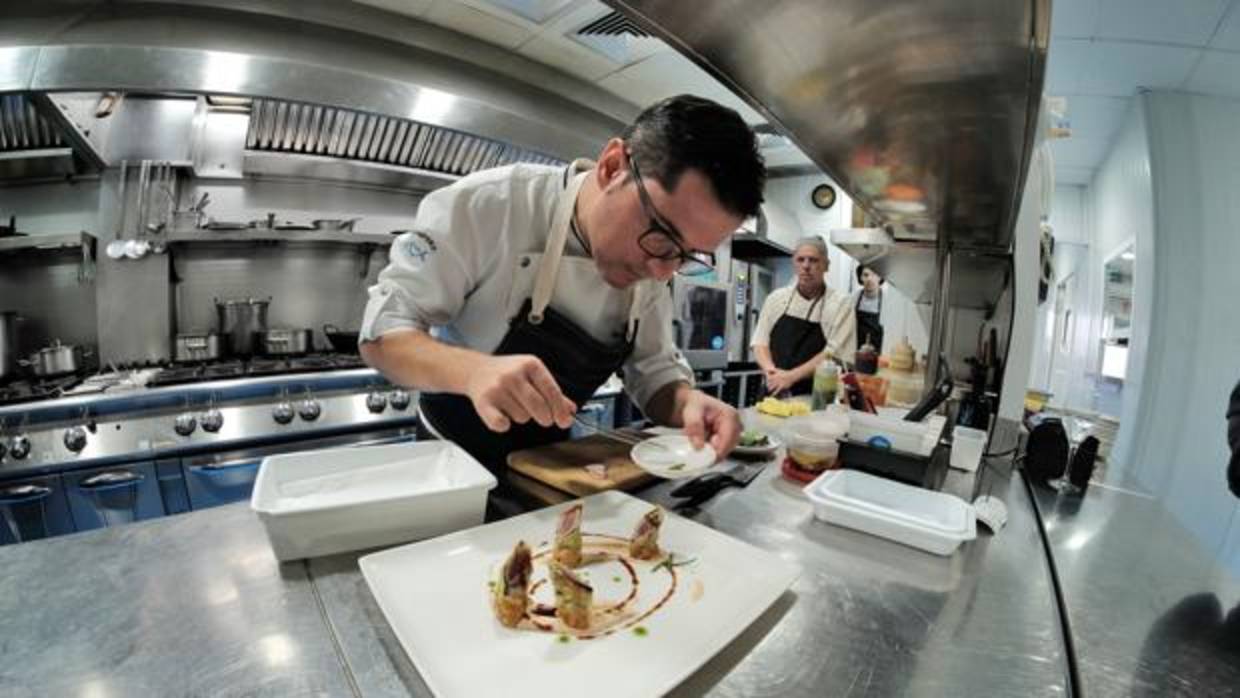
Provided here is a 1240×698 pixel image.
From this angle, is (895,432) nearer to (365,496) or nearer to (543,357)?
(543,357)

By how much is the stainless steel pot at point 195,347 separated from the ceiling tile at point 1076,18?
488 centimetres

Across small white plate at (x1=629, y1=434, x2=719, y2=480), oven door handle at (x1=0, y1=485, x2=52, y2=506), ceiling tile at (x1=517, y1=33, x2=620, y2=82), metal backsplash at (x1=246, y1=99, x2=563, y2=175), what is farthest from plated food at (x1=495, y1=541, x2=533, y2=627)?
ceiling tile at (x1=517, y1=33, x2=620, y2=82)

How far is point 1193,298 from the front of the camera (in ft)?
11.1

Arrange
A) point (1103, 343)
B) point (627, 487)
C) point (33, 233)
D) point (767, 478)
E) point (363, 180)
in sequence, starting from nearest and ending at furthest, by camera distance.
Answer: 1. point (627, 487)
2. point (767, 478)
3. point (33, 233)
4. point (363, 180)
5. point (1103, 343)

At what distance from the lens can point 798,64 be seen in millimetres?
673

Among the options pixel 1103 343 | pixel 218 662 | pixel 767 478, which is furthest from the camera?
pixel 1103 343

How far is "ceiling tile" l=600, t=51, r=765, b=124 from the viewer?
3.23 metres

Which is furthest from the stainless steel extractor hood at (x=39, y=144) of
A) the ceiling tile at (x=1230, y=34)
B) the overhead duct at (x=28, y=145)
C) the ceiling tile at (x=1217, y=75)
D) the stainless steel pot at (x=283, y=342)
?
the ceiling tile at (x=1217, y=75)

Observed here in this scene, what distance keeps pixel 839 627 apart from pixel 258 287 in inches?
135

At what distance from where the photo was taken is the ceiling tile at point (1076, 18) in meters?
2.56

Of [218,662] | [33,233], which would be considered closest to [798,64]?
[218,662]

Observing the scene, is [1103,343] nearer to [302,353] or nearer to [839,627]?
[839,627]

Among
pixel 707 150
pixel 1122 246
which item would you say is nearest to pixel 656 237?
pixel 707 150

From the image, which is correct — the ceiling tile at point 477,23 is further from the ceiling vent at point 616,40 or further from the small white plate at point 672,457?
the small white plate at point 672,457
